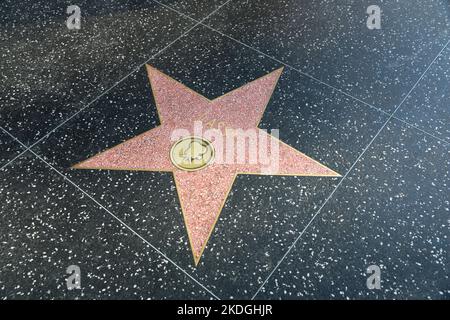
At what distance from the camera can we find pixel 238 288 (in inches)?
42.0

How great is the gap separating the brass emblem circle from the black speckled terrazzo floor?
64 mm

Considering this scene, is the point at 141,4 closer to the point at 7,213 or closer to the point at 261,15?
the point at 261,15

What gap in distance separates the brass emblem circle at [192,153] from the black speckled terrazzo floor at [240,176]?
0.06m

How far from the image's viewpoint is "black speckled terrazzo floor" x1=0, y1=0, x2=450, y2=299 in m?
1.10

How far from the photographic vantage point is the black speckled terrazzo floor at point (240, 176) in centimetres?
110

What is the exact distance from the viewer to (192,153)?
1.32 metres

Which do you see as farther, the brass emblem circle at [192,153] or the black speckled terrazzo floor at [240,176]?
the brass emblem circle at [192,153]

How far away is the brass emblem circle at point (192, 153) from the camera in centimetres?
129

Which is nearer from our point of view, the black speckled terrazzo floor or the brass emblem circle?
the black speckled terrazzo floor

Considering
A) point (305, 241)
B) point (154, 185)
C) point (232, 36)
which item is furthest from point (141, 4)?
point (305, 241)

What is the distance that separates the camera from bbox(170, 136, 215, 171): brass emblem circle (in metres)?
1.29

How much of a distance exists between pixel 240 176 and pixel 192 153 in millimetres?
170

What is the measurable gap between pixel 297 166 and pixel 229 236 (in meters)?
0.31

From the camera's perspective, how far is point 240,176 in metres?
1.29
